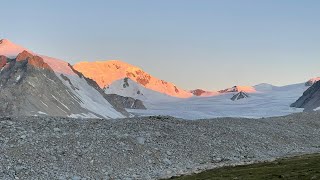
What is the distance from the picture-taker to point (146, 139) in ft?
180

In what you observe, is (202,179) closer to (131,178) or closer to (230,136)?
(131,178)

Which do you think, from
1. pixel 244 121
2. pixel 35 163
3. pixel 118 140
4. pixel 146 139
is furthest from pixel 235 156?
pixel 35 163

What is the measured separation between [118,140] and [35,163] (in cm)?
1146

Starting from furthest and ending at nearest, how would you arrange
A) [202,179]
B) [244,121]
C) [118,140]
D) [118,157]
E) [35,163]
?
[244,121]
[118,140]
[118,157]
[35,163]
[202,179]

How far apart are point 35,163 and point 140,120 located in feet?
71.7

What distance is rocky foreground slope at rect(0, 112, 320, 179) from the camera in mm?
44562

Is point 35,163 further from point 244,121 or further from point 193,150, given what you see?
point 244,121

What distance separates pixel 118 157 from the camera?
1916 inches

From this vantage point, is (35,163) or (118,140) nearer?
(35,163)

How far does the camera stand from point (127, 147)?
51375 millimetres

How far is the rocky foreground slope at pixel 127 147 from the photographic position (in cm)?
4456

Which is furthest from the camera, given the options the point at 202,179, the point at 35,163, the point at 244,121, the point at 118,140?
the point at 244,121

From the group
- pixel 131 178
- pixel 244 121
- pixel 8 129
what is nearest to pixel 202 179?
pixel 131 178

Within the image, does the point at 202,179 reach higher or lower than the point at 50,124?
lower
